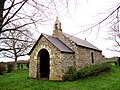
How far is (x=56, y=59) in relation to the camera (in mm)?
17828

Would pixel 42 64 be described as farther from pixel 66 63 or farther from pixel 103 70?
pixel 103 70

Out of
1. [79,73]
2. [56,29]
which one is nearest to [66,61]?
[79,73]

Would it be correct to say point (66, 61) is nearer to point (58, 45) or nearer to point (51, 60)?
point (51, 60)

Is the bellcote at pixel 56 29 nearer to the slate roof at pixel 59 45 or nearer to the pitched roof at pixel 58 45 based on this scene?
the slate roof at pixel 59 45

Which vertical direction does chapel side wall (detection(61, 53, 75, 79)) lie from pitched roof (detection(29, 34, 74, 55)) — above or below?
below

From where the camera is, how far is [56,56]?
17.9m

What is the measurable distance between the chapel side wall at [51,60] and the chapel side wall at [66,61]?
388mm

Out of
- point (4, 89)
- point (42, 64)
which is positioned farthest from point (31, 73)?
point (4, 89)

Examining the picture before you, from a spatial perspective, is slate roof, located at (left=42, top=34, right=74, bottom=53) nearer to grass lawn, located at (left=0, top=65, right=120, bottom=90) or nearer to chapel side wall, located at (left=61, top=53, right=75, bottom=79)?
chapel side wall, located at (left=61, top=53, right=75, bottom=79)

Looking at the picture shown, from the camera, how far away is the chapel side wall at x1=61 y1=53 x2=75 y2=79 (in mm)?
17719

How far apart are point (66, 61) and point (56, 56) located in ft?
Answer: 4.09

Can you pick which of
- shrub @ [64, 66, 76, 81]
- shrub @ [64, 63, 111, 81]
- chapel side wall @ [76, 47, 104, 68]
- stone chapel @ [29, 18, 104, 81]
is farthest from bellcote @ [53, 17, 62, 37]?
shrub @ [64, 66, 76, 81]

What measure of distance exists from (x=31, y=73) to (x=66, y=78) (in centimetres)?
400

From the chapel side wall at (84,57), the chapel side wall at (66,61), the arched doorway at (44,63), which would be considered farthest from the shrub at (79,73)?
the arched doorway at (44,63)
